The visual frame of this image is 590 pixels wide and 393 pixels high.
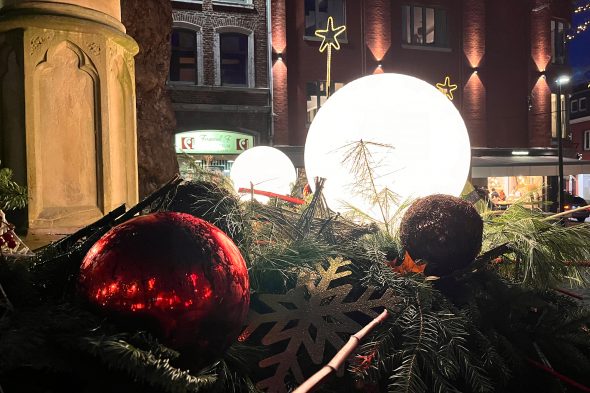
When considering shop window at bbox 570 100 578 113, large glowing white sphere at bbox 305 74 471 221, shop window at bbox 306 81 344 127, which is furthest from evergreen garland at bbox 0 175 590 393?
shop window at bbox 570 100 578 113

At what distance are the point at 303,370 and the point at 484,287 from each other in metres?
0.53

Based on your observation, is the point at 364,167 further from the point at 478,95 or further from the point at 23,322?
the point at 478,95

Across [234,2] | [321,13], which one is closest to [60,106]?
[234,2]

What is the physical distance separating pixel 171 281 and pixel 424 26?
58.2 feet

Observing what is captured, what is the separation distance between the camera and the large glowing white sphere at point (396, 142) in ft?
4.27

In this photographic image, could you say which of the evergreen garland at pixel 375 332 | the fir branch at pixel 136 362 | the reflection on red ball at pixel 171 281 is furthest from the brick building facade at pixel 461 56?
the fir branch at pixel 136 362

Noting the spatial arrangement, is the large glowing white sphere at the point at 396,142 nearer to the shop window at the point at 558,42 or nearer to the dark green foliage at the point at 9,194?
the dark green foliage at the point at 9,194

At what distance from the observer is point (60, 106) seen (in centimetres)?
201

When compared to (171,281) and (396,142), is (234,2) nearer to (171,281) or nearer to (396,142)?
(396,142)

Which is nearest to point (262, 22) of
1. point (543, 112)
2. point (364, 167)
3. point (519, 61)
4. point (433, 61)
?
point (433, 61)

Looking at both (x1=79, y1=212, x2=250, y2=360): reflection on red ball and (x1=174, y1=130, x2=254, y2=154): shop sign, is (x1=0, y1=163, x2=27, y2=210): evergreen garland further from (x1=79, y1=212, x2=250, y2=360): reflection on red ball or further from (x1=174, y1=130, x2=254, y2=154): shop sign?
(x1=174, y1=130, x2=254, y2=154): shop sign

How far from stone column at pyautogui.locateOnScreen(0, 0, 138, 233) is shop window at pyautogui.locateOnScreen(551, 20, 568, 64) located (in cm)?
1974

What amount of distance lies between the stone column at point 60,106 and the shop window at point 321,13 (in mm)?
13505

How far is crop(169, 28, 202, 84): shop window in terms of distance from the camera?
538 inches
